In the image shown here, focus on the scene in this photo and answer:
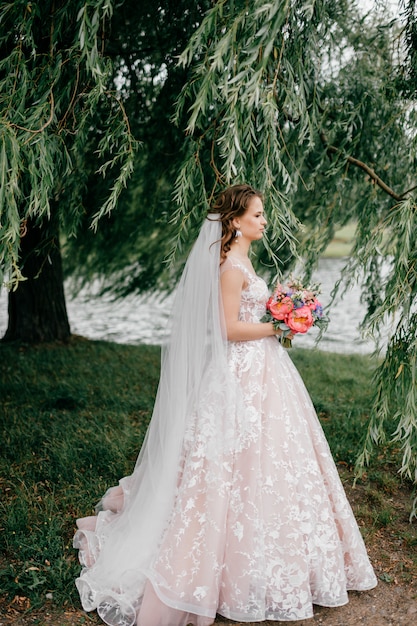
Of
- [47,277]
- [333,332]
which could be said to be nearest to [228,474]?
[47,277]

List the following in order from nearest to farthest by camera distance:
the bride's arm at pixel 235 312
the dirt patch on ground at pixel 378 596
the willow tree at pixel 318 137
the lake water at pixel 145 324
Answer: the dirt patch on ground at pixel 378 596 → the bride's arm at pixel 235 312 → the willow tree at pixel 318 137 → the lake water at pixel 145 324

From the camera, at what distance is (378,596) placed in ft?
10.5

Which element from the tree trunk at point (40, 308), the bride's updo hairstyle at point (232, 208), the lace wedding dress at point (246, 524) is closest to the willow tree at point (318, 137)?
the bride's updo hairstyle at point (232, 208)

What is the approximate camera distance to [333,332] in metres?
11.9

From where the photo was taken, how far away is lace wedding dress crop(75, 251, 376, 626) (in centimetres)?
292

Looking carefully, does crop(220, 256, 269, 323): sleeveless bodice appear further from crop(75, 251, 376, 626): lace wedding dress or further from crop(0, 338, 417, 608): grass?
crop(0, 338, 417, 608): grass

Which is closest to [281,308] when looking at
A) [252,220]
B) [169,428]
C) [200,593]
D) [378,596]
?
[252,220]

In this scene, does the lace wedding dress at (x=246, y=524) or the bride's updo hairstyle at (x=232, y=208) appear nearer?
the lace wedding dress at (x=246, y=524)

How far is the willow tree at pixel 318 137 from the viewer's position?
3252mm

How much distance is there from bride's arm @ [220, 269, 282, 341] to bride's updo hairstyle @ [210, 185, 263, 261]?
136 millimetres

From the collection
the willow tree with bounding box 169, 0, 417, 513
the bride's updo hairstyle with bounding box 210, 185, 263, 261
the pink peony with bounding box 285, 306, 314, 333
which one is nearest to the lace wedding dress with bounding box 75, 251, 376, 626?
the bride's updo hairstyle with bounding box 210, 185, 263, 261

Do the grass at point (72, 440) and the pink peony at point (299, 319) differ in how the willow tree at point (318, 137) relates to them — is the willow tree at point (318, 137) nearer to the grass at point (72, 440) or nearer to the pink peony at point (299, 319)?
the grass at point (72, 440)

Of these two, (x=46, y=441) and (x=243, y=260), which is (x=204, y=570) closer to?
(x=243, y=260)

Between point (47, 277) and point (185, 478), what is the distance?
4.99 metres
